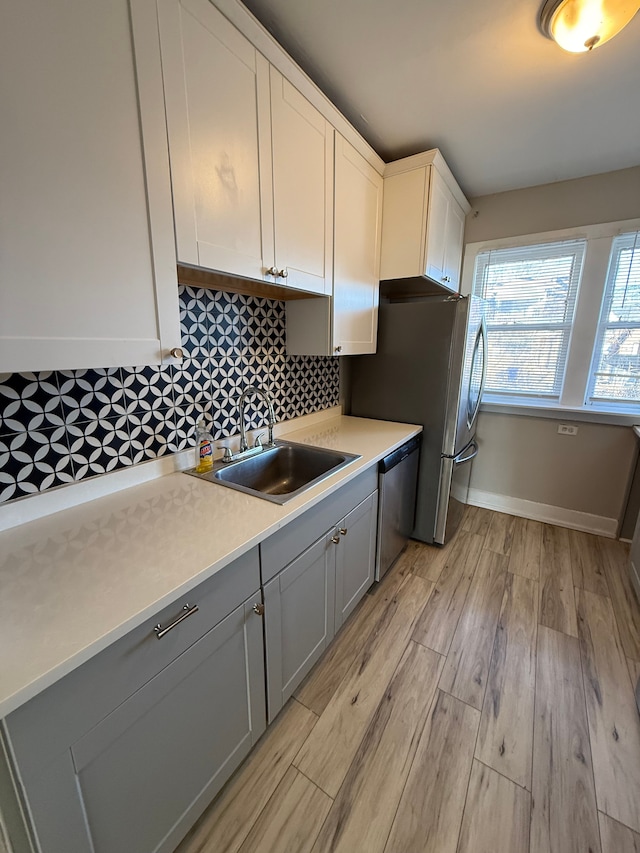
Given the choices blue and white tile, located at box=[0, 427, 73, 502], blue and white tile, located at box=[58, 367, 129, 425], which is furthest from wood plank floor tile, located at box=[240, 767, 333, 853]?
blue and white tile, located at box=[58, 367, 129, 425]

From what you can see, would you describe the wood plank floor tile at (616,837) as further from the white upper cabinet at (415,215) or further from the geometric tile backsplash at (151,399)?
the white upper cabinet at (415,215)

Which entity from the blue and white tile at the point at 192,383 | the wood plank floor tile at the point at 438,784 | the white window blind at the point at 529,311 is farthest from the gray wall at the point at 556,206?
the wood plank floor tile at the point at 438,784

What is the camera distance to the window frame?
2337 millimetres

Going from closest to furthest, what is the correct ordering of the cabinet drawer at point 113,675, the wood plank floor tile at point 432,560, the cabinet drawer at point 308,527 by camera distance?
the cabinet drawer at point 113,675 < the cabinet drawer at point 308,527 < the wood plank floor tile at point 432,560

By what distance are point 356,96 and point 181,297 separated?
4.16 ft

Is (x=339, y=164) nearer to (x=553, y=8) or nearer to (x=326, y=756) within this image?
(x=553, y=8)

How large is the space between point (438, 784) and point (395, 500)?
1.14 meters

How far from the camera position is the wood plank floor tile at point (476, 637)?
4.81ft

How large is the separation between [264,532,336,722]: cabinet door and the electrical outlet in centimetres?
216

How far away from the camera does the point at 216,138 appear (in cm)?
106

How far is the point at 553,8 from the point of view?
3.85 ft

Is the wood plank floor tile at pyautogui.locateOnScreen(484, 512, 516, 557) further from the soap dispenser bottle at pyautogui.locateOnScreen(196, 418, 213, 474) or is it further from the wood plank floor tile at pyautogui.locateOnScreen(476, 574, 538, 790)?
the soap dispenser bottle at pyautogui.locateOnScreen(196, 418, 213, 474)

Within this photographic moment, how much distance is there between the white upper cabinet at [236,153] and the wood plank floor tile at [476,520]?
2201 millimetres

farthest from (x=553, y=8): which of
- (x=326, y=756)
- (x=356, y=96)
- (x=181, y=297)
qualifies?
(x=326, y=756)
